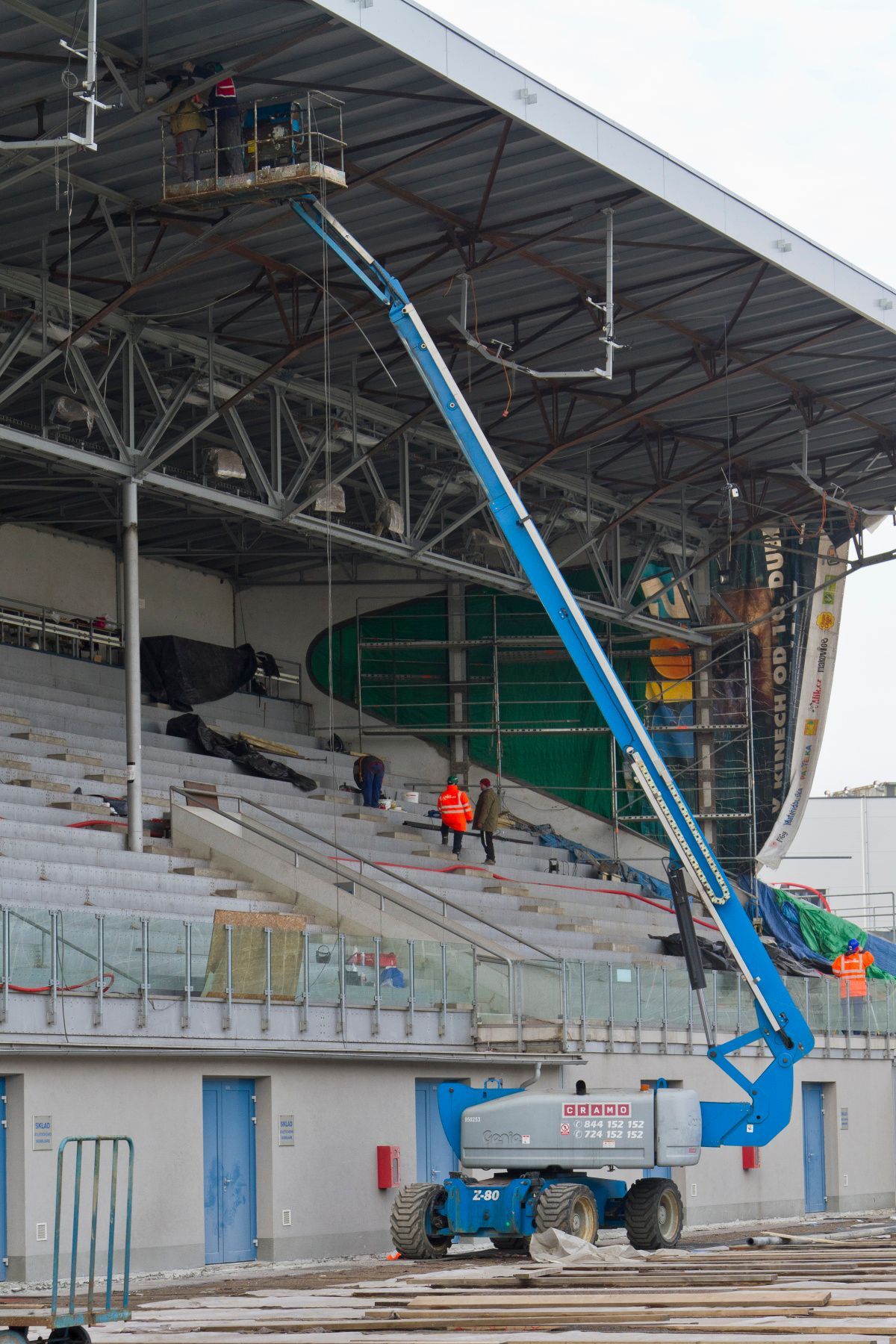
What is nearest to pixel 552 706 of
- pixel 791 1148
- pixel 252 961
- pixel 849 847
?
pixel 791 1148

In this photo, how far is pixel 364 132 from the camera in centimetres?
2478

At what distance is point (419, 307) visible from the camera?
30.5 meters

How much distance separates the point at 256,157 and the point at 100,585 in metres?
21.0

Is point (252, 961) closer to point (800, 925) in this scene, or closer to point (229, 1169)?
point (229, 1169)

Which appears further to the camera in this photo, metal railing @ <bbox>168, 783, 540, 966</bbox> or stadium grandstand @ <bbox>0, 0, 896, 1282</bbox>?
metal railing @ <bbox>168, 783, 540, 966</bbox>

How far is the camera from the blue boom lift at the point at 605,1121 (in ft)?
66.0

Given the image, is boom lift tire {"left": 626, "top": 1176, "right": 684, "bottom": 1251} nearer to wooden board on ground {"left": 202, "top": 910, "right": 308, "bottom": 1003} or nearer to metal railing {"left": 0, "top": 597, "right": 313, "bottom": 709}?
wooden board on ground {"left": 202, "top": 910, "right": 308, "bottom": 1003}

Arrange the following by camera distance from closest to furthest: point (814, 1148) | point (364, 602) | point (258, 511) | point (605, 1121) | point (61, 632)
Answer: point (605, 1121)
point (258, 511)
point (814, 1148)
point (61, 632)
point (364, 602)

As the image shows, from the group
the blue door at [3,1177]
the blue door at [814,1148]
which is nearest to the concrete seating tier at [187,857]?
the blue door at [814,1148]

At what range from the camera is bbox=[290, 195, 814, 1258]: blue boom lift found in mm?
20109

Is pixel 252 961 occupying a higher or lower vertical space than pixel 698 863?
lower

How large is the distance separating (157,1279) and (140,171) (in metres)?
13.9

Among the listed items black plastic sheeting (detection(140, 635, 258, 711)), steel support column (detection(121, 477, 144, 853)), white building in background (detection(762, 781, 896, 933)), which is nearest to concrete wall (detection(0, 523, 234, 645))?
black plastic sheeting (detection(140, 635, 258, 711))

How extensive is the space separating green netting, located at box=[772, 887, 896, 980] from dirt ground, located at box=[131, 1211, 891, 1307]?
19.1 meters
